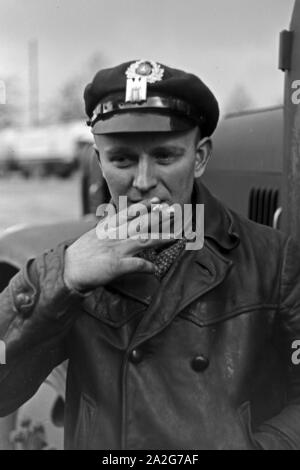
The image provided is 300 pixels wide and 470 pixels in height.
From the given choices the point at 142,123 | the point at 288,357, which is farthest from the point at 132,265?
the point at 288,357

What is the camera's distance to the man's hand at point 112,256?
45.0 inches

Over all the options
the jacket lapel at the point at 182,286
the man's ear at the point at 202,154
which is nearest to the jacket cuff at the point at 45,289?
the jacket lapel at the point at 182,286

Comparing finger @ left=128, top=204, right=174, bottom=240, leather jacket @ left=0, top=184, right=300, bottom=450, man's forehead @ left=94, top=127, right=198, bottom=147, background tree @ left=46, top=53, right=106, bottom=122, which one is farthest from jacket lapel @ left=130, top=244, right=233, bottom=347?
background tree @ left=46, top=53, right=106, bottom=122

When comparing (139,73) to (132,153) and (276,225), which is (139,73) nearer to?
(132,153)

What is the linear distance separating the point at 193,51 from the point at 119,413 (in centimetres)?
72

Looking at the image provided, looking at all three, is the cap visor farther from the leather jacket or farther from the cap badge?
the leather jacket

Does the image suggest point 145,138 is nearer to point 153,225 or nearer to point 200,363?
point 153,225

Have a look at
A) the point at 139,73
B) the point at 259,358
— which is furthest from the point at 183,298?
the point at 139,73

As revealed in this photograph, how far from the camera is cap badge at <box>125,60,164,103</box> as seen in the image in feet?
3.95

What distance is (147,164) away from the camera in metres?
1.19

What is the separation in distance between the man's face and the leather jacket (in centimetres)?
13

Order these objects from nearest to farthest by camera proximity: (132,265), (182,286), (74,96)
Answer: (132,265)
(182,286)
(74,96)

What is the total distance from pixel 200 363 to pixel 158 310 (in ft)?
0.39

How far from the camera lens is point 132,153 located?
3.95 ft
